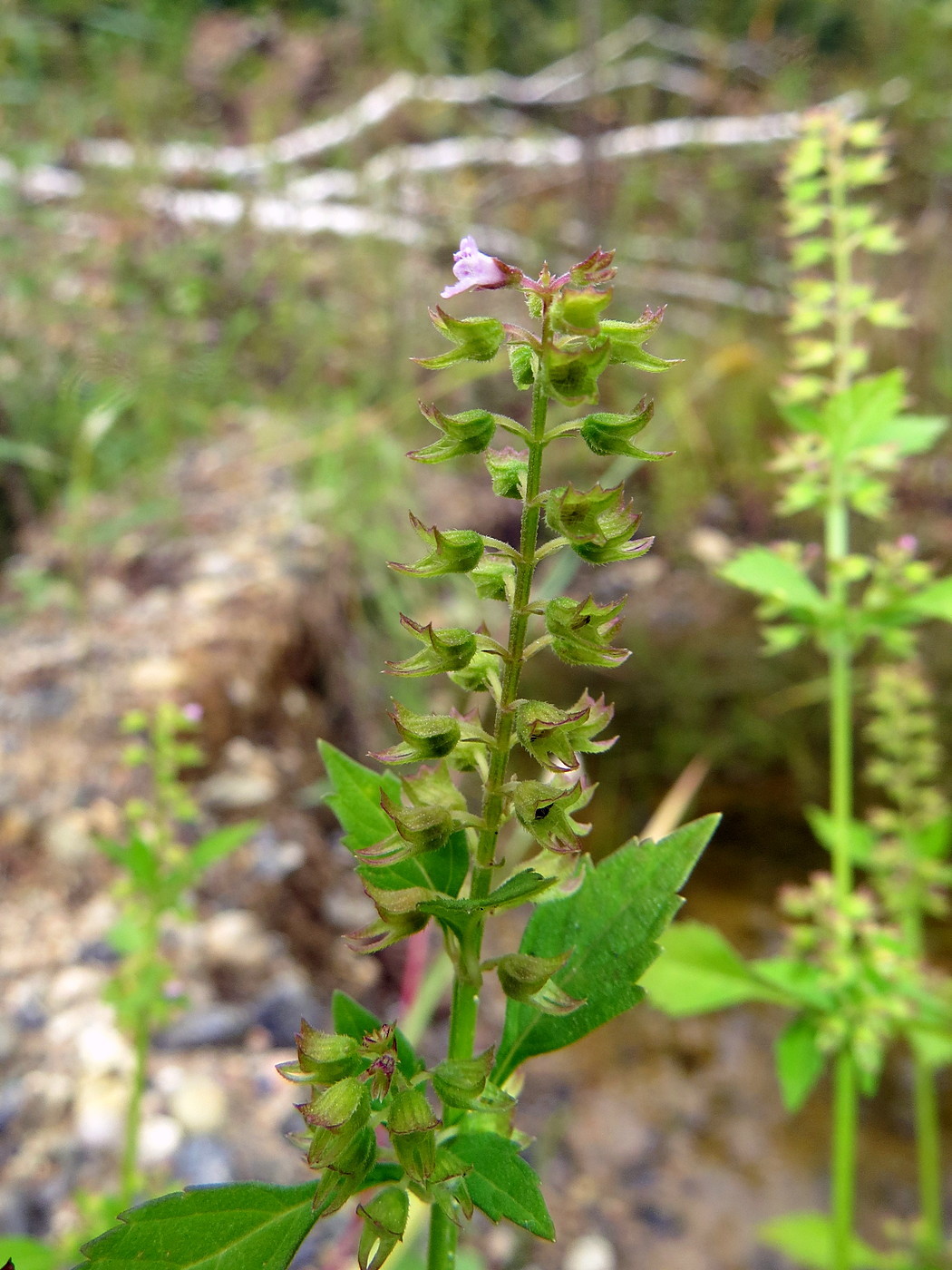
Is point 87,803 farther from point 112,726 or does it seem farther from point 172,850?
point 172,850

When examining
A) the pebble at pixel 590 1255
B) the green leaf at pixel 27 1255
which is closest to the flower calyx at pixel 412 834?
the green leaf at pixel 27 1255

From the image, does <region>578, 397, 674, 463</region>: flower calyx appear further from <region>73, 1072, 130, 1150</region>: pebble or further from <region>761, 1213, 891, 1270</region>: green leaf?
<region>761, 1213, 891, 1270</region>: green leaf

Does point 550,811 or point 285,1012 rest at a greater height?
point 550,811

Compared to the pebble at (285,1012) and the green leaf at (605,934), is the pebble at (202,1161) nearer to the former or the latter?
the pebble at (285,1012)

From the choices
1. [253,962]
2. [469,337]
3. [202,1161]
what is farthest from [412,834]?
[253,962]

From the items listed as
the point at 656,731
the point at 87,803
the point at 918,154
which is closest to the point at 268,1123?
the point at 87,803

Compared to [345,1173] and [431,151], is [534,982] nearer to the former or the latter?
[345,1173]
